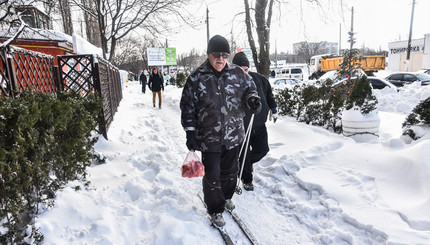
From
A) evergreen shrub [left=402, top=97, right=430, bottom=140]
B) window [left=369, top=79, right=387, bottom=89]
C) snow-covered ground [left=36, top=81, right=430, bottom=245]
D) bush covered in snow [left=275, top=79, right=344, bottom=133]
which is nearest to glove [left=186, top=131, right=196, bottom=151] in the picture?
snow-covered ground [left=36, top=81, right=430, bottom=245]

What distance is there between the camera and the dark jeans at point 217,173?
110 inches

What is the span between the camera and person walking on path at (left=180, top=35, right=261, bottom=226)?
2.69m

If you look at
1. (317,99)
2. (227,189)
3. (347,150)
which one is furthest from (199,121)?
(317,99)

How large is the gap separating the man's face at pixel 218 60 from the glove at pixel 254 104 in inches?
17.9

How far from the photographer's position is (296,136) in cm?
578

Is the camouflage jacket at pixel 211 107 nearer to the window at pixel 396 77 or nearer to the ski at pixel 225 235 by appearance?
the ski at pixel 225 235

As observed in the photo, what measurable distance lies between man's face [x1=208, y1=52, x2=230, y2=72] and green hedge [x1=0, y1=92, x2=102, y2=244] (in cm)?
159

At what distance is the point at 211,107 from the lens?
8.84 feet

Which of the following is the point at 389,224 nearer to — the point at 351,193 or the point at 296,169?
the point at 351,193

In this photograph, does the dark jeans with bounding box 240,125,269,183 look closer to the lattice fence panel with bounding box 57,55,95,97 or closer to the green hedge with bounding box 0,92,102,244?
the green hedge with bounding box 0,92,102,244

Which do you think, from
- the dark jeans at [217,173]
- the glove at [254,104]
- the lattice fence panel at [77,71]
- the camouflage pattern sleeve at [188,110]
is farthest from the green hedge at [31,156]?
the lattice fence panel at [77,71]

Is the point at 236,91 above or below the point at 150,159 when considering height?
above

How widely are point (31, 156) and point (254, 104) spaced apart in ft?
6.88

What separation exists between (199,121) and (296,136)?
11.7 ft
